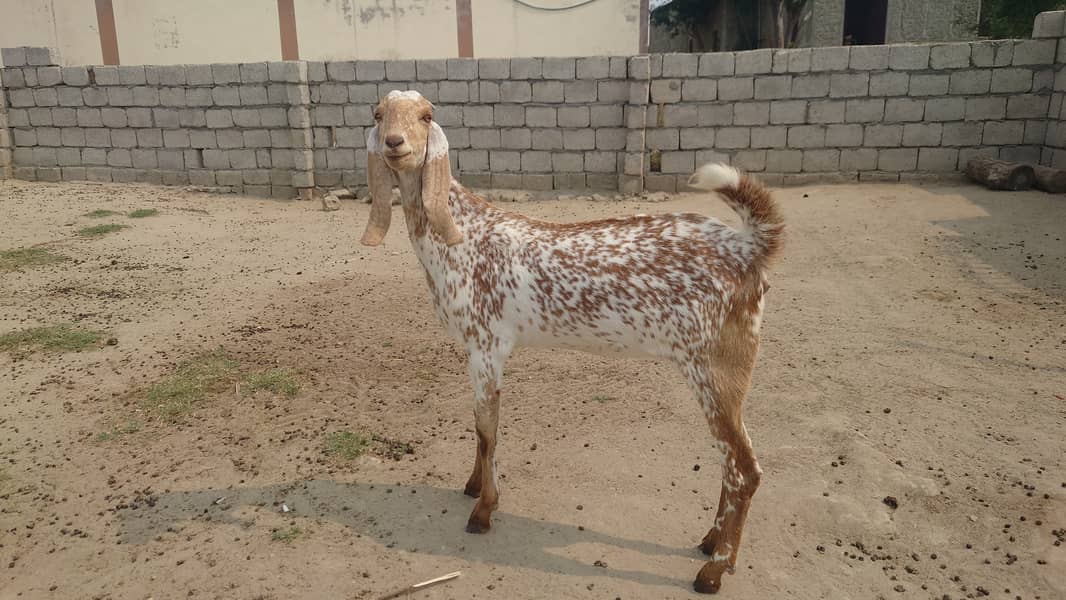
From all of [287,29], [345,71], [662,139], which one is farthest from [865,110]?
[287,29]

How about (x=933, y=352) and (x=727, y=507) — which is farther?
(x=933, y=352)

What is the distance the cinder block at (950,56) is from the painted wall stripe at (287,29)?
689 inches

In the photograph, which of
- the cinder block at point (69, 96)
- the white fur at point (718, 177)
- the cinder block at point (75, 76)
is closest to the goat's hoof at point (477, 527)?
the white fur at point (718, 177)

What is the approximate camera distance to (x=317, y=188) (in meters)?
13.3

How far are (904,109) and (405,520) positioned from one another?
1074cm

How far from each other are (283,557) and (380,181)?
193 cm

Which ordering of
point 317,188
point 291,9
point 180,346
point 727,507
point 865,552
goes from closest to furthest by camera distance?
1. point 727,507
2. point 865,552
3. point 180,346
4. point 317,188
5. point 291,9

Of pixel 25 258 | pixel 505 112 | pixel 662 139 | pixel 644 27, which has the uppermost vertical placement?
pixel 644 27

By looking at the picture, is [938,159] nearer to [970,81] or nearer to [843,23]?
[970,81]

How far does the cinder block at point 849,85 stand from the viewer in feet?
37.3

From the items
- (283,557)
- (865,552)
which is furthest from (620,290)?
(283,557)

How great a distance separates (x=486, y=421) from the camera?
3.75 metres

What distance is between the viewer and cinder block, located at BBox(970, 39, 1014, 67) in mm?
10992

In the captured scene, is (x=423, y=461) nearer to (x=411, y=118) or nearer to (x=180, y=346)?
(x=411, y=118)
